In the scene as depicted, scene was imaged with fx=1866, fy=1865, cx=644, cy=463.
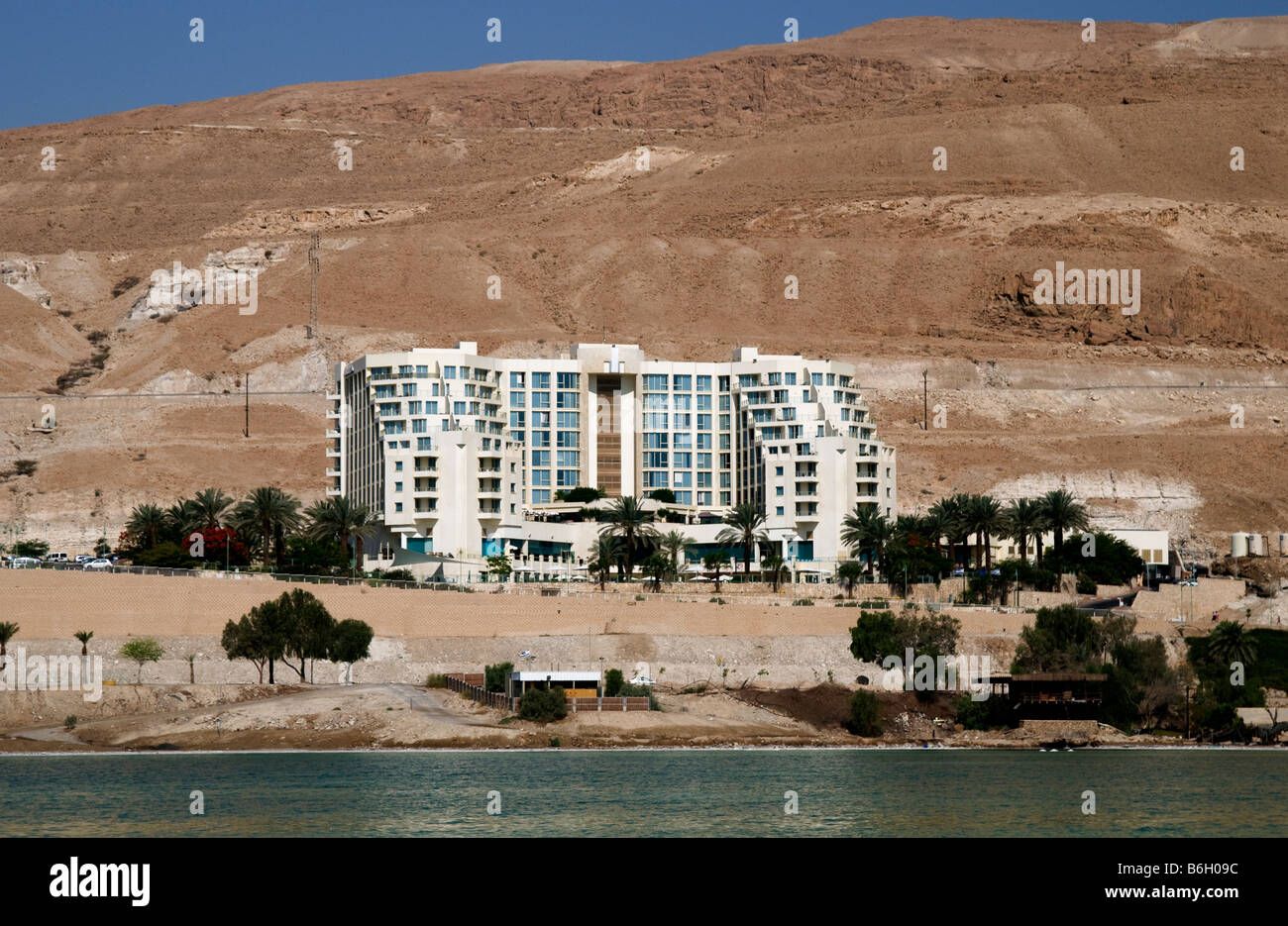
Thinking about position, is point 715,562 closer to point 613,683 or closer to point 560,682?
point 613,683

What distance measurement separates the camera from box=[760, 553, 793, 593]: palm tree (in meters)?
95.2

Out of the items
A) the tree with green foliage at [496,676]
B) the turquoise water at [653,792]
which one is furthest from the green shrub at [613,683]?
the turquoise water at [653,792]

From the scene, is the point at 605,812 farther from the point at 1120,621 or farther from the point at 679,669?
the point at 1120,621

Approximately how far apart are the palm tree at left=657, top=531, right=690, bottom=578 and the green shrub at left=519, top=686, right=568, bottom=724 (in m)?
24.1

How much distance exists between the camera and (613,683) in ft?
263

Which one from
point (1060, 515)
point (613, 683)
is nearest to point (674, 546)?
point (1060, 515)

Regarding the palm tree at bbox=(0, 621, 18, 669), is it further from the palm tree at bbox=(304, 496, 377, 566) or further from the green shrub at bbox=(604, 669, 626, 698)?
the green shrub at bbox=(604, 669, 626, 698)

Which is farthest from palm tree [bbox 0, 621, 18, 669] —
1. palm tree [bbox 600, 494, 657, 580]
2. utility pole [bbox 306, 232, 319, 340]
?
utility pole [bbox 306, 232, 319, 340]

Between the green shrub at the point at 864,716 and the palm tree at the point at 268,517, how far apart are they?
109ft

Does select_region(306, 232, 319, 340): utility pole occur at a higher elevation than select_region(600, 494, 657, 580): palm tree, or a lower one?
higher

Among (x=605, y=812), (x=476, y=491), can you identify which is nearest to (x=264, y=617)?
(x=476, y=491)

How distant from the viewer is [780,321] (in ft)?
640
